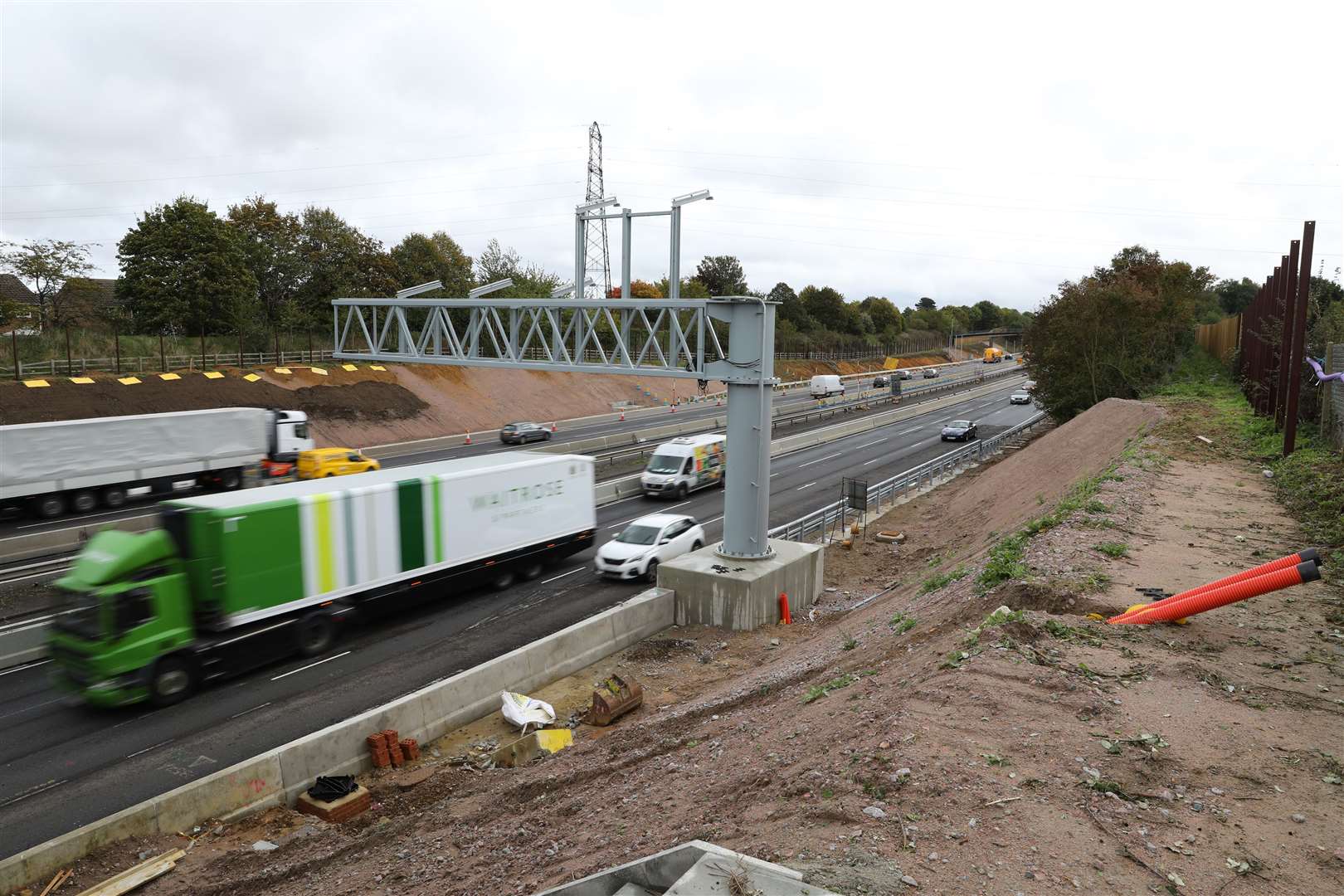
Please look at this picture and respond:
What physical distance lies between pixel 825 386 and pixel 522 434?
33.0 m

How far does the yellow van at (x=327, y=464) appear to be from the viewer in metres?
31.8

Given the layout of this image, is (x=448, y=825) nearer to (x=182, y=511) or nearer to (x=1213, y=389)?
(x=182, y=511)

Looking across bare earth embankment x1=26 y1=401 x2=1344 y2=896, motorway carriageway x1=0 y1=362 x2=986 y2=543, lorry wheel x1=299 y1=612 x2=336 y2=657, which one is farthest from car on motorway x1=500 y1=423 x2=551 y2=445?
bare earth embankment x1=26 y1=401 x2=1344 y2=896

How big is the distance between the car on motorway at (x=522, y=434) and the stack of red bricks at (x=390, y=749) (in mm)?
35982

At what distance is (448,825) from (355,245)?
71.6 meters

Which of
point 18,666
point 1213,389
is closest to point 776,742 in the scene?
point 18,666

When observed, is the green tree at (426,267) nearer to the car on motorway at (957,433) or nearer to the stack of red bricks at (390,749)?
the car on motorway at (957,433)

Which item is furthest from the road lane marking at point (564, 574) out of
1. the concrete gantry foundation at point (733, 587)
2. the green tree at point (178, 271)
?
the green tree at point (178, 271)

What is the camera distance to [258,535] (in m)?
14.2

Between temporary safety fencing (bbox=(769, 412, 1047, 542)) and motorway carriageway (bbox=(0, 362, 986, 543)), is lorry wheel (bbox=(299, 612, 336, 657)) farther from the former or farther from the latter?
motorway carriageway (bbox=(0, 362, 986, 543))

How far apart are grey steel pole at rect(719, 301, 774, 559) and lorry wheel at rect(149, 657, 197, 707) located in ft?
34.9

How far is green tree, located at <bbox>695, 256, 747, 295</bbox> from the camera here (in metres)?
122

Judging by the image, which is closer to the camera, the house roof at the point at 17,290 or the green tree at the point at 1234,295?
the house roof at the point at 17,290

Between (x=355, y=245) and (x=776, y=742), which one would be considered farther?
(x=355, y=245)
